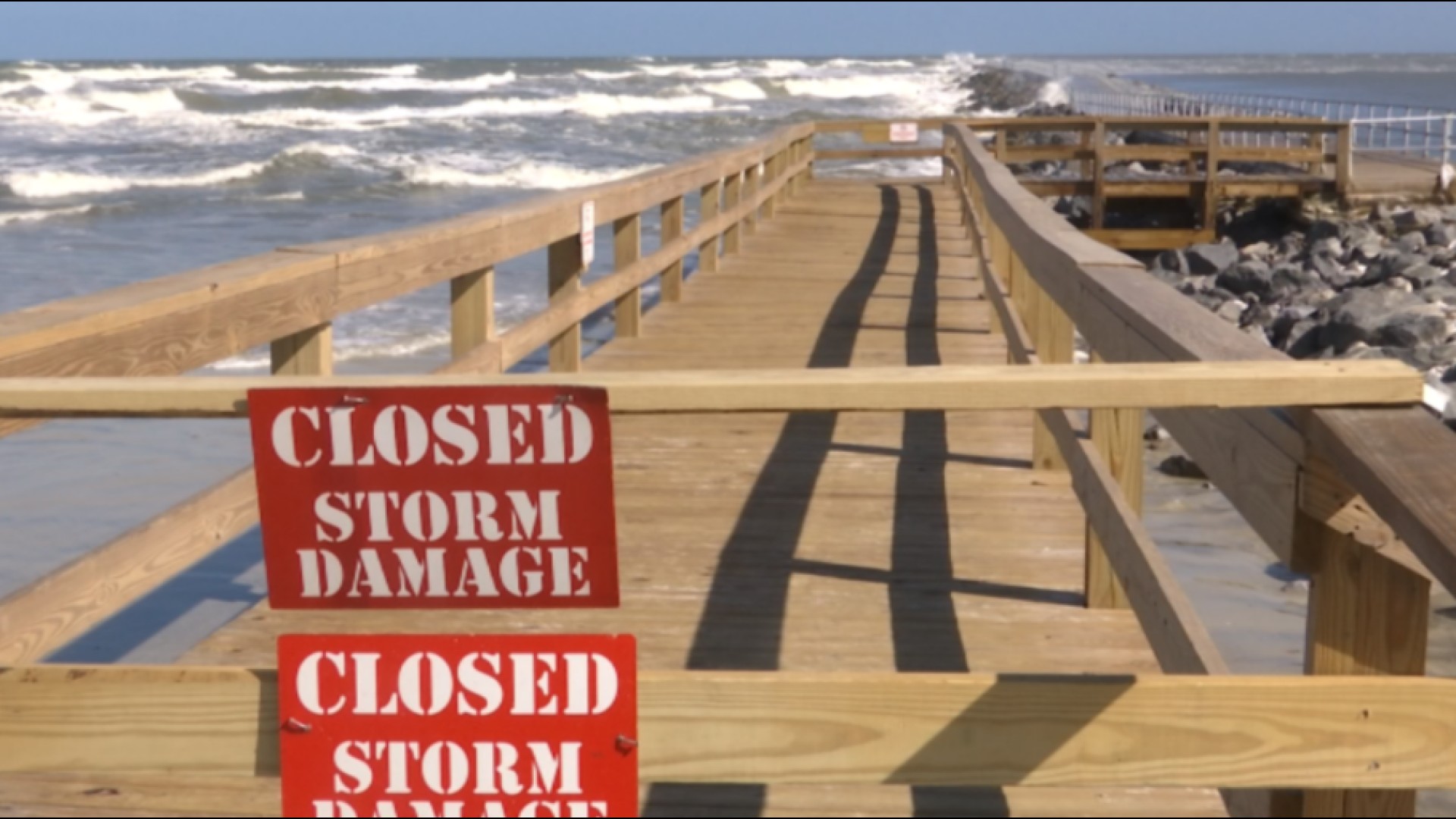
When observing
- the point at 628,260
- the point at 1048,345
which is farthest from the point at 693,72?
the point at 1048,345

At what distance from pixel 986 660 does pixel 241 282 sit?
1.68m

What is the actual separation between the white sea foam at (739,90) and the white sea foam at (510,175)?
143ft

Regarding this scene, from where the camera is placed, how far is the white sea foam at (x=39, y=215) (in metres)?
24.2

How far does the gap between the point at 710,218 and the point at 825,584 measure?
6.60m

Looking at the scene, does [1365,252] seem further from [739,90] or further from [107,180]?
[739,90]

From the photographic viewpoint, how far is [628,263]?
838cm

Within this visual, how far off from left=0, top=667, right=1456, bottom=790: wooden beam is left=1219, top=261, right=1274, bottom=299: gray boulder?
1447 centimetres

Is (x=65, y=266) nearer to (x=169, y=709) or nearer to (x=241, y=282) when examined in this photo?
(x=241, y=282)

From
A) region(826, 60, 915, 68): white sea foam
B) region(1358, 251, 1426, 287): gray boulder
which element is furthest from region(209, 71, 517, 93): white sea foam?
region(1358, 251, 1426, 287): gray boulder

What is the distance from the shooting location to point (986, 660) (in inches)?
150

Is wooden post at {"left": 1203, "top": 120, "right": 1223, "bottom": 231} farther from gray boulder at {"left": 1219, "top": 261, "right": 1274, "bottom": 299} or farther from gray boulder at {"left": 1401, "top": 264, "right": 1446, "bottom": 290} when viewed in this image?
gray boulder at {"left": 1401, "top": 264, "right": 1446, "bottom": 290}

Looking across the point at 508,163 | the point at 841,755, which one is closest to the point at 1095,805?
the point at 841,755

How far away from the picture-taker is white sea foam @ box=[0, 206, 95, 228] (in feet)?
79.4

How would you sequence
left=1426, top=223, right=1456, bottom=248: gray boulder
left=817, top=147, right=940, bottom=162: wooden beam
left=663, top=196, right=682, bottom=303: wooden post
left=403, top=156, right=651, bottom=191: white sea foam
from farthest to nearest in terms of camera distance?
left=403, top=156, right=651, bottom=191: white sea foam < left=817, top=147, right=940, bottom=162: wooden beam < left=1426, top=223, right=1456, bottom=248: gray boulder < left=663, top=196, right=682, bottom=303: wooden post
